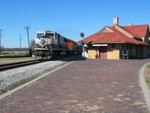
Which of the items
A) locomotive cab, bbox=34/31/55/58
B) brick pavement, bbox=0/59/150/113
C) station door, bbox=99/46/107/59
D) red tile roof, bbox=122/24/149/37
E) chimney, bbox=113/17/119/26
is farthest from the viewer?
chimney, bbox=113/17/119/26

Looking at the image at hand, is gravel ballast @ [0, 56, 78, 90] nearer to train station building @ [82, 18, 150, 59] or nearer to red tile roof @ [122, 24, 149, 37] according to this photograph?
train station building @ [82, 18, 150, 59]

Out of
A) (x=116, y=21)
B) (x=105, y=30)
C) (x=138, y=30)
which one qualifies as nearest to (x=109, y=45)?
(x=105, y=30)

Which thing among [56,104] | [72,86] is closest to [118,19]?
[72,86]

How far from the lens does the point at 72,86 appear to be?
9.47m

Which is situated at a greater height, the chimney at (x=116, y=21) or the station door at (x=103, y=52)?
the chimney at (x=116, y=21)

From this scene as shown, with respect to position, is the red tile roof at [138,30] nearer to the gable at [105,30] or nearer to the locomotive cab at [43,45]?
the gable at [105,30]

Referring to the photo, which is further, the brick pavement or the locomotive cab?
the locomotive cab

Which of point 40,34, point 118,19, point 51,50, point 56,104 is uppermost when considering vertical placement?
point 118,19

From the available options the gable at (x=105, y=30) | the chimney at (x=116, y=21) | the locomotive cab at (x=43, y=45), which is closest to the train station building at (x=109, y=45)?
the gable at (x=105, y=30)

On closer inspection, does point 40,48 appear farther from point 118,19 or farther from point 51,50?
point 118,19

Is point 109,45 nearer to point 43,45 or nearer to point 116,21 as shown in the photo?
point 43,45

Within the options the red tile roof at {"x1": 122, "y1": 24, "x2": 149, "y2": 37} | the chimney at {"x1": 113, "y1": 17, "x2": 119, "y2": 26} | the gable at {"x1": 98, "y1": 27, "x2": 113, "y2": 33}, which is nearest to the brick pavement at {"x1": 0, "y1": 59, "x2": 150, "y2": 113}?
the gable at {"x1": 98, "y1": 27, "x2": 113, "y2": 33}

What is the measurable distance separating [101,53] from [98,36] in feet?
10.4

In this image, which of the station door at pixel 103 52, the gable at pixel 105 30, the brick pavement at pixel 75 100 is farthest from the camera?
the gable at pixel 105 30
